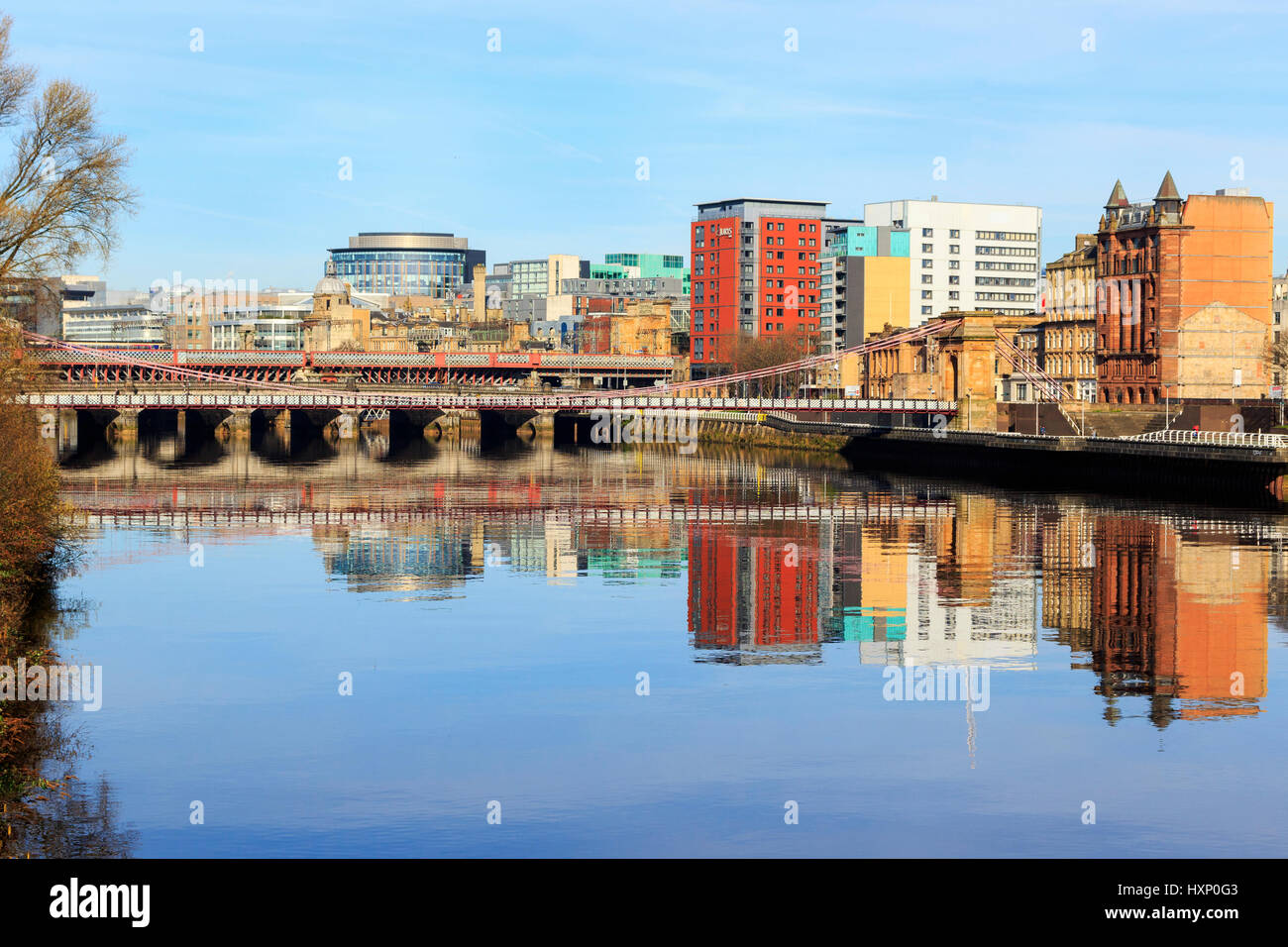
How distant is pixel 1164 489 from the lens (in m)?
68.3

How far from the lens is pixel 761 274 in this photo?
7638 inches

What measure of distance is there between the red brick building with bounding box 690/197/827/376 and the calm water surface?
140 metres

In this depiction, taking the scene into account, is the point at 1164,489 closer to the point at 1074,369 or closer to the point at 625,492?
the point at 625,492

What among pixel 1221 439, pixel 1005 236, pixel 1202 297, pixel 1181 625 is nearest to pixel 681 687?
pixel 1181 625

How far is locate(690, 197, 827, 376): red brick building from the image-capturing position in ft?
636

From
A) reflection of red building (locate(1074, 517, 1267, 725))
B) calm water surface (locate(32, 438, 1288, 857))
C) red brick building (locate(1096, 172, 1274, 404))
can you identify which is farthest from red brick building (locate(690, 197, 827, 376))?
reflection of red building (locate(1074, 517, 1267, 725))

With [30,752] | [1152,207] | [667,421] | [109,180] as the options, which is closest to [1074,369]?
[1152,207]

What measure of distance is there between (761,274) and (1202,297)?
97.4 m
